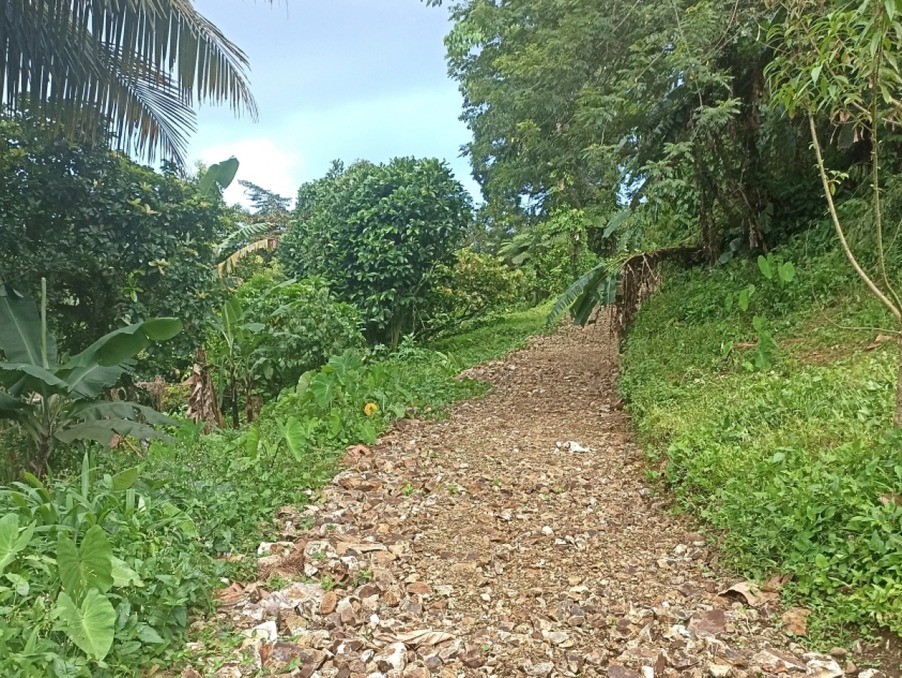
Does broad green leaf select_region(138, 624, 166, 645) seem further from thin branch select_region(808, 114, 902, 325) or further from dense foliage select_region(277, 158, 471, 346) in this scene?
dense foliage select_region(277, 158, 471, 346)

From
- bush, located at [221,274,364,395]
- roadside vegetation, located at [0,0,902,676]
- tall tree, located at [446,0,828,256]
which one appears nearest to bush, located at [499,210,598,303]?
roadside vegetation, located at [0,0,902,676]

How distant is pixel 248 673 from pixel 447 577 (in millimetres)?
1058

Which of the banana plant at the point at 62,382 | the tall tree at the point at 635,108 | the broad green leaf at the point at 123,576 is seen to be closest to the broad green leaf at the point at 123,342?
the banana plant at the point at 62,382

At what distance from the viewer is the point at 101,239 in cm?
564

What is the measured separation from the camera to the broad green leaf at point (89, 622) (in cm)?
195

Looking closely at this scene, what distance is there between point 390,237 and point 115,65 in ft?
16.7

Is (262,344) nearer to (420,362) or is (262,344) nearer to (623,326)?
(420,362)

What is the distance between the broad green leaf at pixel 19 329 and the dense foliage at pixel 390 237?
5491mm

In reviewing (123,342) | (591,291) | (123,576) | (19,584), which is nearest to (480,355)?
(591,291)

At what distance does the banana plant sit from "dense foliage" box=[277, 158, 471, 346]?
5456 mm

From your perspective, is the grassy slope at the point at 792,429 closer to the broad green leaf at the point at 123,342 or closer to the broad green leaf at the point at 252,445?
the broad green leaf at the point at 252,445

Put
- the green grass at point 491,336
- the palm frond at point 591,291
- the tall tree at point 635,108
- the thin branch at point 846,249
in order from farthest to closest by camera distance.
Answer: the green grass at point 491,336 < the palm frond at point 591,291 < the tall tree at point 635,108 < the thin branch at point 846,249

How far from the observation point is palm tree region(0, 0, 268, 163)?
5.18 m

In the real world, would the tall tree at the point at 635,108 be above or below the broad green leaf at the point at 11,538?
above
